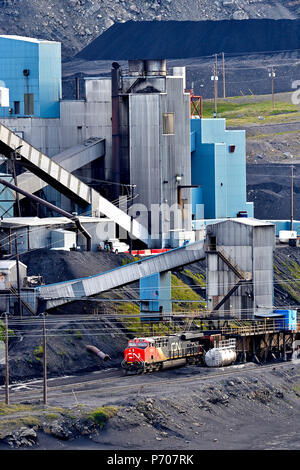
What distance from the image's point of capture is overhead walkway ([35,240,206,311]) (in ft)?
233

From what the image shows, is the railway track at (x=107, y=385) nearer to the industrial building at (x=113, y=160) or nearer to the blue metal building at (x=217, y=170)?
the industrial building at (x=113, y=160)

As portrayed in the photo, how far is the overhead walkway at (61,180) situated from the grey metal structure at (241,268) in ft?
58.0

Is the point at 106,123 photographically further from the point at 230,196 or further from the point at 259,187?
the point at 259,187

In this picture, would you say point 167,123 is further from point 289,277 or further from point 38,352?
point 38,352

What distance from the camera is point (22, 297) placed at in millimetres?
70688

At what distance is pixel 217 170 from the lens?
101m

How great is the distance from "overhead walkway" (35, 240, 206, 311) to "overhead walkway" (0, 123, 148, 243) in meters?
13.8

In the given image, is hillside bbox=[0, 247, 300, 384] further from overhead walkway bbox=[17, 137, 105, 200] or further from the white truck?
overhead walkway bbox=[17, 137, 105, 200]

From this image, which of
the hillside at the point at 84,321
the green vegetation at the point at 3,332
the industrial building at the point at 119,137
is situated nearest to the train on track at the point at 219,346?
the hillside at the point at 84,321

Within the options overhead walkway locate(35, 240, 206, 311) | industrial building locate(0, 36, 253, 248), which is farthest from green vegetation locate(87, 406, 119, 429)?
industrial building locate(0, 36, 253, 248)

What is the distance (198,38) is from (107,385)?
4960 inches

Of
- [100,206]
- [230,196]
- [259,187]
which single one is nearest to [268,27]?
[259,187]

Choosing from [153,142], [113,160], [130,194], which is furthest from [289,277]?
[113,160]

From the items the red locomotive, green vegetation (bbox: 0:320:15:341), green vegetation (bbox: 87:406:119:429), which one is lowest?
green vegetation (bbox: 87:406:119:429)
